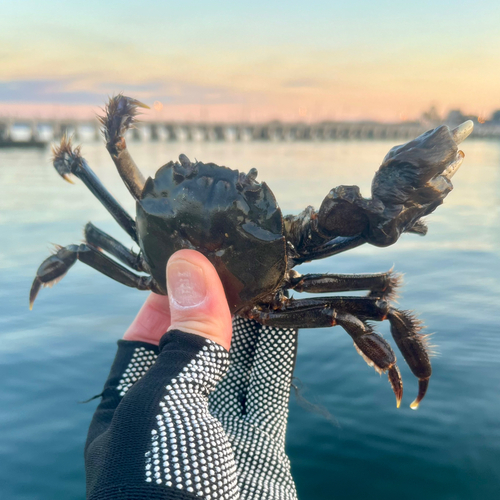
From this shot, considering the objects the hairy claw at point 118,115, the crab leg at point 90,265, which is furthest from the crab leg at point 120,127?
the crab leg at point 90,265

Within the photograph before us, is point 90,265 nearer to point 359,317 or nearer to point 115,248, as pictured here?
point 115,248

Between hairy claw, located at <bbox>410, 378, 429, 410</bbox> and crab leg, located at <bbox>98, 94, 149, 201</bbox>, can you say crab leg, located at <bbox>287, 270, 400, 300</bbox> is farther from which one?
crab leg, located at <bbox>98, 94, 149, 201</bbox>

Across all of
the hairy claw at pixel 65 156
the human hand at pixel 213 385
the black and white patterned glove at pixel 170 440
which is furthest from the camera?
the hairy claw at pixel 65 156

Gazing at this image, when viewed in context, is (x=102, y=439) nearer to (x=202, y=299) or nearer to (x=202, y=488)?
(x=202, y=488)

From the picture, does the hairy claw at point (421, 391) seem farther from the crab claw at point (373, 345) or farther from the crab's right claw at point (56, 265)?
the crab's right claw at point (56, 265)

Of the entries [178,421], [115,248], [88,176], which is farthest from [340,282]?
[88,176]

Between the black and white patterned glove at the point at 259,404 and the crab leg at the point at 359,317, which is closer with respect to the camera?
the black and white patterned glove at the point at 259,404

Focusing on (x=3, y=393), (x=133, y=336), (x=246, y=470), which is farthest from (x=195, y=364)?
(x=3, y=393)
